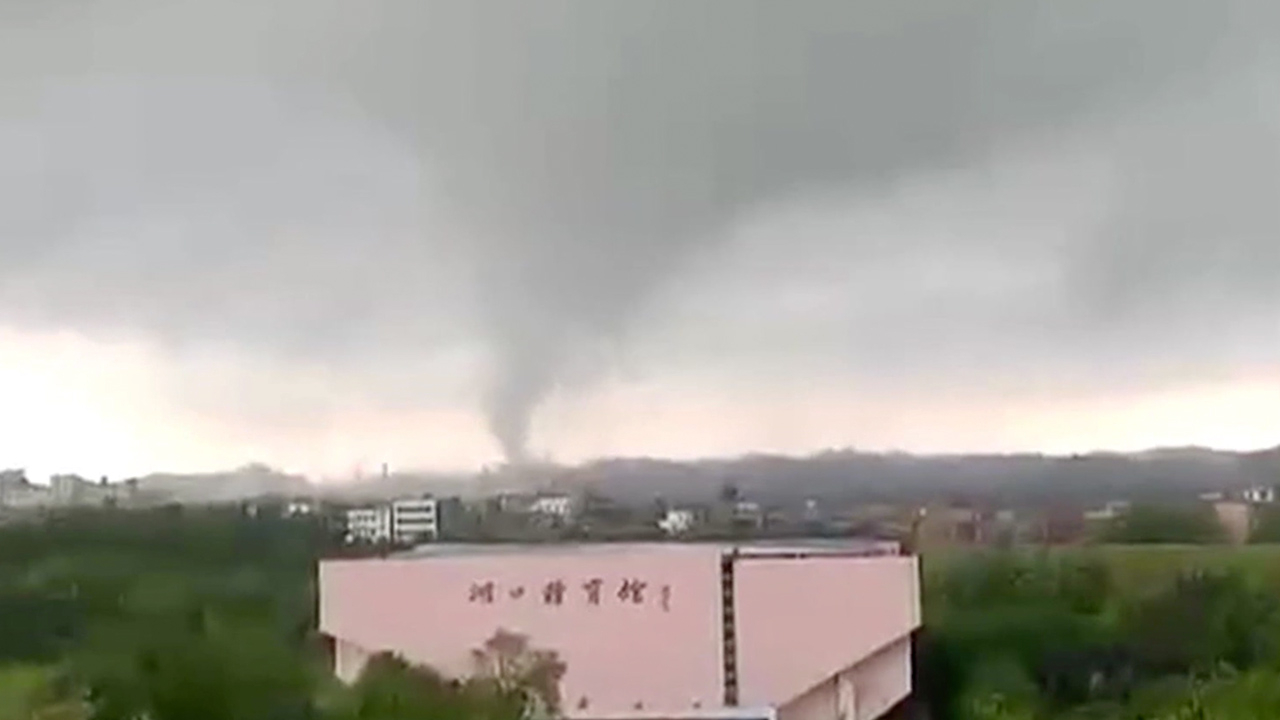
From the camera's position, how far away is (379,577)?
46.4 ft

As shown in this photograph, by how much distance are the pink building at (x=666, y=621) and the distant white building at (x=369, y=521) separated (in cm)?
988

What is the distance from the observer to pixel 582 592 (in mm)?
13781

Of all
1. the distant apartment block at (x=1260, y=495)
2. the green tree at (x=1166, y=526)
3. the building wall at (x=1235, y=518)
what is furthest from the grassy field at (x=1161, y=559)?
the distant apartment block at (x=1260, y=495)

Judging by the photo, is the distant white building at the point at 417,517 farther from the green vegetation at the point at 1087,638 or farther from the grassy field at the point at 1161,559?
the green vegetation at the point at 1087,638

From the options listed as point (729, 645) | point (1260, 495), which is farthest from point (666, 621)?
point (1260, 495)

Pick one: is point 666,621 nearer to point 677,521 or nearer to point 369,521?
point 677,521

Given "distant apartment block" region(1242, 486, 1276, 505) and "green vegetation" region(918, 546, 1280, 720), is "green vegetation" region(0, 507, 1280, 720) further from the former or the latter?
"distant apartment block" region(1242, 486, 1276, 505)

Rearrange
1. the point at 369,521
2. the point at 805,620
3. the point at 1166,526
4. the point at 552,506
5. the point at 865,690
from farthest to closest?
1. the point at 369,521
2. the point at 552,506
3. the point at 1166,526
4. the point at 865,690
5. the point at 805,620

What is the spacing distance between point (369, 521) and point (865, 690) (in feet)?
36.2

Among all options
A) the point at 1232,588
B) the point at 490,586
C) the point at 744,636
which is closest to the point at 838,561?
the point at 744,636

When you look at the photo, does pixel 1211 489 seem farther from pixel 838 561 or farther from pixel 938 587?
pixel 838 561

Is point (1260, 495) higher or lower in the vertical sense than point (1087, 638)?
higher

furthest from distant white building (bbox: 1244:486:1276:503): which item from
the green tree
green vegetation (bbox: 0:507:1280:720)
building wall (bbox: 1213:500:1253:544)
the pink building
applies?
the pink building

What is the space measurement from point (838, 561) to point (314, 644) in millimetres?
3404
